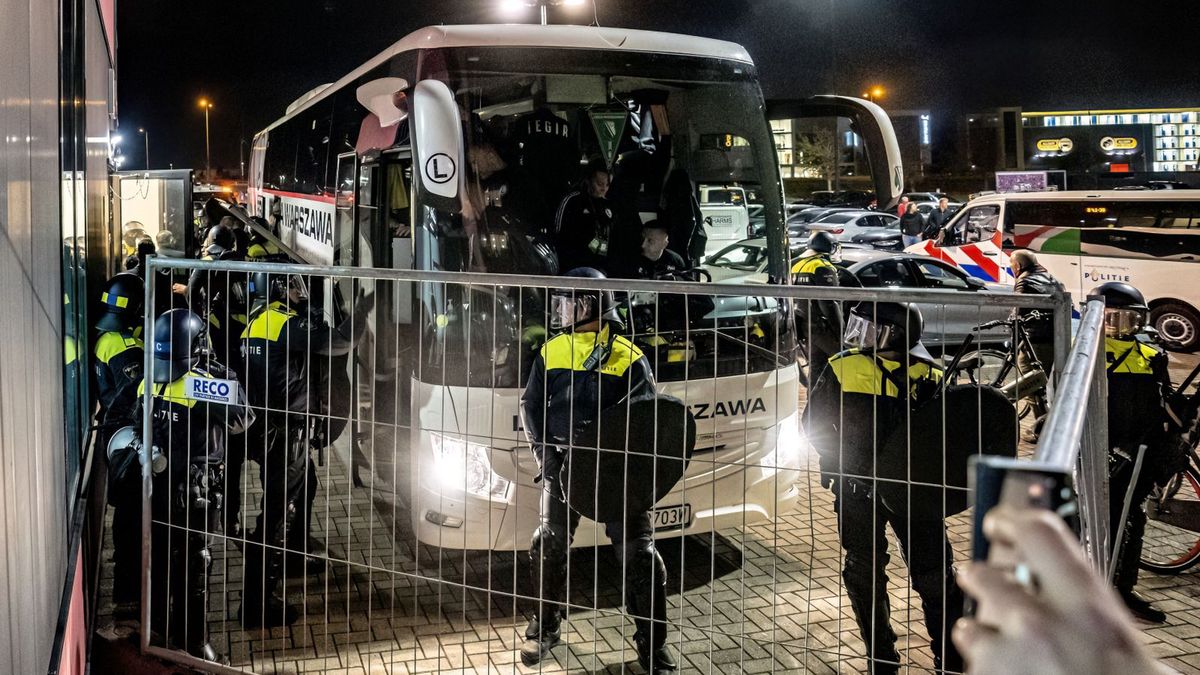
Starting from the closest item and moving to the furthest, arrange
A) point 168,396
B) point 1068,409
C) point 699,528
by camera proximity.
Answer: point 1068,409 → point 168,396 → point 699,528

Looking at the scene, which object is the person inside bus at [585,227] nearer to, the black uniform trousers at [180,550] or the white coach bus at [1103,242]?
the black uniform trousers at [180,550]

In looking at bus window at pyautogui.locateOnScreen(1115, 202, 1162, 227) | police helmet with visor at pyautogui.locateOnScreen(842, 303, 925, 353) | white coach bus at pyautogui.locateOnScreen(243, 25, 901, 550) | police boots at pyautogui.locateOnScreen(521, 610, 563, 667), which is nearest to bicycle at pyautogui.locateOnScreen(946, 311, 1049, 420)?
police helmet with visor at pyautogui.locateOnScreen(842, 303, 925, 353)

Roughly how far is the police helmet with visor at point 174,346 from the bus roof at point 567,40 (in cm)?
273

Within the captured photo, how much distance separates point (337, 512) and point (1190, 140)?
80.1 m

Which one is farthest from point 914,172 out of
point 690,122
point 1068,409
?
point 1068,409

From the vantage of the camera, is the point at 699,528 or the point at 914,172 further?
the point at 914,172

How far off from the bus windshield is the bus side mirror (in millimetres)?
469

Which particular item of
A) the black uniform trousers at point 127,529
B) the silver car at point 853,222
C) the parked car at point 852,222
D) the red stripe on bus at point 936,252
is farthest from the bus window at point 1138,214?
the black uniform trousers at point 127,529

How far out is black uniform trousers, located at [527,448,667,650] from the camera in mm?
4566

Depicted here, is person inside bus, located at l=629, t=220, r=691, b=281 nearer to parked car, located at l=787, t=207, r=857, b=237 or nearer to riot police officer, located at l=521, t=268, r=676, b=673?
riot police officer, located at l=521, t=268, r=676, b=673

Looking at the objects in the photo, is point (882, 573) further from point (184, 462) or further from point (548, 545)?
point (184, 462)

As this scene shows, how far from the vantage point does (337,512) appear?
7.27 meters

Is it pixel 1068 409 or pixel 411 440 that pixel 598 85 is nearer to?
pixel 411 440

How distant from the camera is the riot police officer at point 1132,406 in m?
5.69
